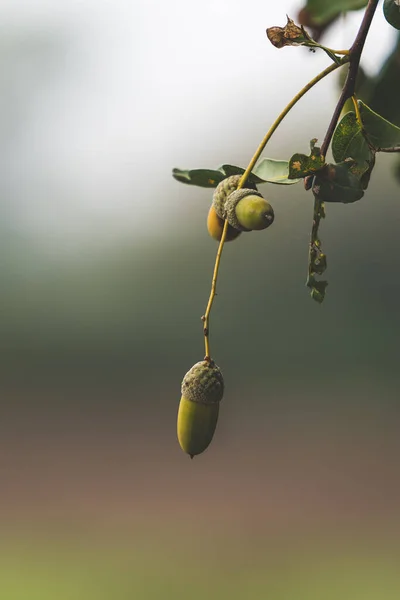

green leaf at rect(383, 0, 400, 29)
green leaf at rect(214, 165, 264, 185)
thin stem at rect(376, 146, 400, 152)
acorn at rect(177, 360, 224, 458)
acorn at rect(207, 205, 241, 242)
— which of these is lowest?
acorn at rect(177, 360, 224, 458)

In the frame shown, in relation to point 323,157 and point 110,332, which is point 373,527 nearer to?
point 110,332

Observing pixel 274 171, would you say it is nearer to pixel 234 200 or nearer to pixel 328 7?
pixel 234 200

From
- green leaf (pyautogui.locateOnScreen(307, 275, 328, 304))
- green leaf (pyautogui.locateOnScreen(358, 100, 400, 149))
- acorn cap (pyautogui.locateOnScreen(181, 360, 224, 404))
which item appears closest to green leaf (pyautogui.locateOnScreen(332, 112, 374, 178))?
green leaf (pyautogui.locateOnScreen(358, 100, 400, 149))

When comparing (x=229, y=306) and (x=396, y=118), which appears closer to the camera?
(x=396, y=118)

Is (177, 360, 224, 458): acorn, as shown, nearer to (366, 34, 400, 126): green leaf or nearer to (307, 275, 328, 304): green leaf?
(307, 275, 328, 304): green leaf

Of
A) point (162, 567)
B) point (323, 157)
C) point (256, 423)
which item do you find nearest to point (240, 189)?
point (323, 157)

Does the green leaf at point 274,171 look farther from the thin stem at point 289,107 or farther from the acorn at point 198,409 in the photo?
the acorn at point 198,409
